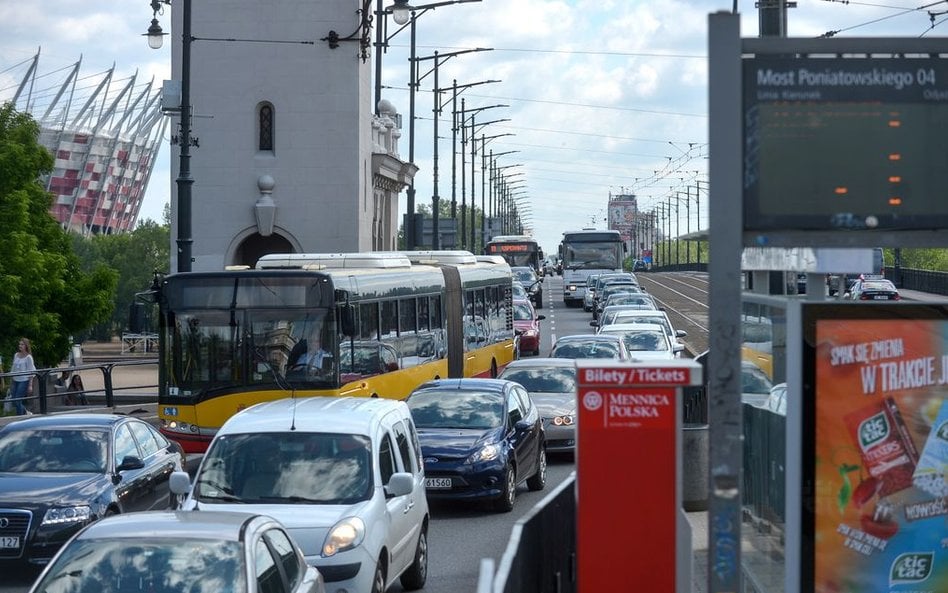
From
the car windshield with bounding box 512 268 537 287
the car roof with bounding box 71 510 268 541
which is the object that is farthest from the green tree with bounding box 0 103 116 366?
the car roof with bounding box 71 510 268 541

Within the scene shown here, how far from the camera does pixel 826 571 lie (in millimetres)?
8242

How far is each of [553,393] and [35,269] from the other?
28188mm

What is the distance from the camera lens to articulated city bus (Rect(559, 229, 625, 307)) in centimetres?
7631

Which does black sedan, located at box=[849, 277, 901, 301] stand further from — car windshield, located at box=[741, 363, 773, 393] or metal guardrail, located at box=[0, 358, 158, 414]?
car windshield, located at box=[741, 363, 773, 393]

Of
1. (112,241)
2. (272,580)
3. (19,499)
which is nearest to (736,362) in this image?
(272,580)

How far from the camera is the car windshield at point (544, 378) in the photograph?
77.9 ft

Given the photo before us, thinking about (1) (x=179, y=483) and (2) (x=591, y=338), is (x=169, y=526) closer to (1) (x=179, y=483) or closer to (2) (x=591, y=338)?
(1) (x=179, y=483)

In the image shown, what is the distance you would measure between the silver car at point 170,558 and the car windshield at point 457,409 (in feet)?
32.3

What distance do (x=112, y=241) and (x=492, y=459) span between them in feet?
371

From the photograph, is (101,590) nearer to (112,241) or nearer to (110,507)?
(110,507)

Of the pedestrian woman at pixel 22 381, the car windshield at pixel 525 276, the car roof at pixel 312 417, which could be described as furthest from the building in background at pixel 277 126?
the car roof at pixel 312 417

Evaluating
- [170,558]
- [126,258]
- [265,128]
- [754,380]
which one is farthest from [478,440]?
[126,258]

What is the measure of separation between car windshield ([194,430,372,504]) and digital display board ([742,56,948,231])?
5477 mm

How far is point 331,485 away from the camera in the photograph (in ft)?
39.6
